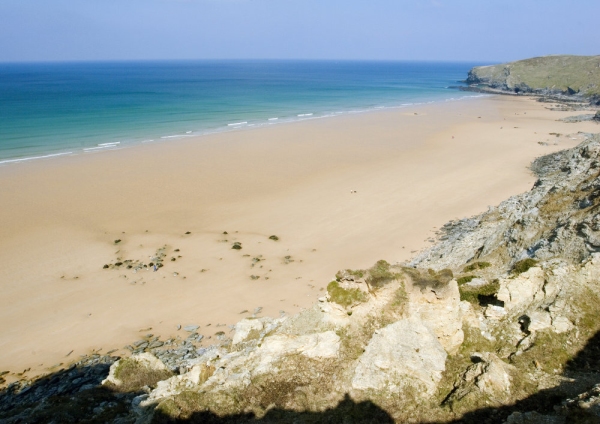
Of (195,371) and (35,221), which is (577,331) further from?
(35,221)

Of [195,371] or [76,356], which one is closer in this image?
[195,371]

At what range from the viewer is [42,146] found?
47.1 m

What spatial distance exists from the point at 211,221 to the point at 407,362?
2145 centimetres

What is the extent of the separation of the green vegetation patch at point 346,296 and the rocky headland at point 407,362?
0.09 ft

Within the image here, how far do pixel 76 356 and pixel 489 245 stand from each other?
17.6 m

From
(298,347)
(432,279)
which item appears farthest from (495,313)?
(298,347)

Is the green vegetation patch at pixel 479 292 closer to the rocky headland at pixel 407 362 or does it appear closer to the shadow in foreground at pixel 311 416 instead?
the rocky headland at pixel 407 362

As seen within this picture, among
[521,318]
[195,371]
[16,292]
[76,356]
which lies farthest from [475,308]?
[16,292]

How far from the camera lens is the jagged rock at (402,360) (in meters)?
9.27

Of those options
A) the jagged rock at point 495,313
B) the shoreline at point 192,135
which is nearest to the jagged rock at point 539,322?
the jagged rock at point 495,313

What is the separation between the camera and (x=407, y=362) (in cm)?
952

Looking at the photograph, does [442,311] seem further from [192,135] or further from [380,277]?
[192,135]

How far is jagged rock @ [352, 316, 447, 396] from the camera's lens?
9266mm

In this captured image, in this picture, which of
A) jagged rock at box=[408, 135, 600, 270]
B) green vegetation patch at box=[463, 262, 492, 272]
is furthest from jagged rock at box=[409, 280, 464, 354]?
green vegetation patch at box=[463, 262, 492, 272]
